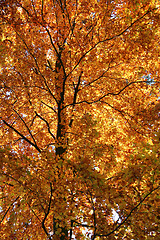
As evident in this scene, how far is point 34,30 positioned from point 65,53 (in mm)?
1328

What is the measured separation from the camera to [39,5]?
7559 millimetres

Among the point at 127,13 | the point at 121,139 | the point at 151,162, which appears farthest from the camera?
the point at 121,139

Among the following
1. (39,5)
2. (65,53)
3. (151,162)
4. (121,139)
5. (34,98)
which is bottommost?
(151,162)

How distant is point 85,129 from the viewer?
17.7 feet

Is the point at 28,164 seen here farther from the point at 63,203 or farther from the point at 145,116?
the point at 145,116

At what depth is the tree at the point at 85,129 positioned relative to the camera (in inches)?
135

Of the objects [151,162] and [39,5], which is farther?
[39,5]

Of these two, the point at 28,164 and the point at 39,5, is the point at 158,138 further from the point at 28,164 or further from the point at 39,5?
the point at 39,5

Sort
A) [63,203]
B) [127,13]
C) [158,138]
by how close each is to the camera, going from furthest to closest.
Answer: [127,13], [63,203], [158,138]

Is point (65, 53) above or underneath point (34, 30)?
underneath

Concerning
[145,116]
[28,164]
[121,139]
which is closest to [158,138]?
[28,164]

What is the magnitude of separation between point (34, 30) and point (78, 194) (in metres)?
5.64

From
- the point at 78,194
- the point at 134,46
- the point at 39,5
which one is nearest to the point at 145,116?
the point at 134,46

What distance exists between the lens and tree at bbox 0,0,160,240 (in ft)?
11.2
